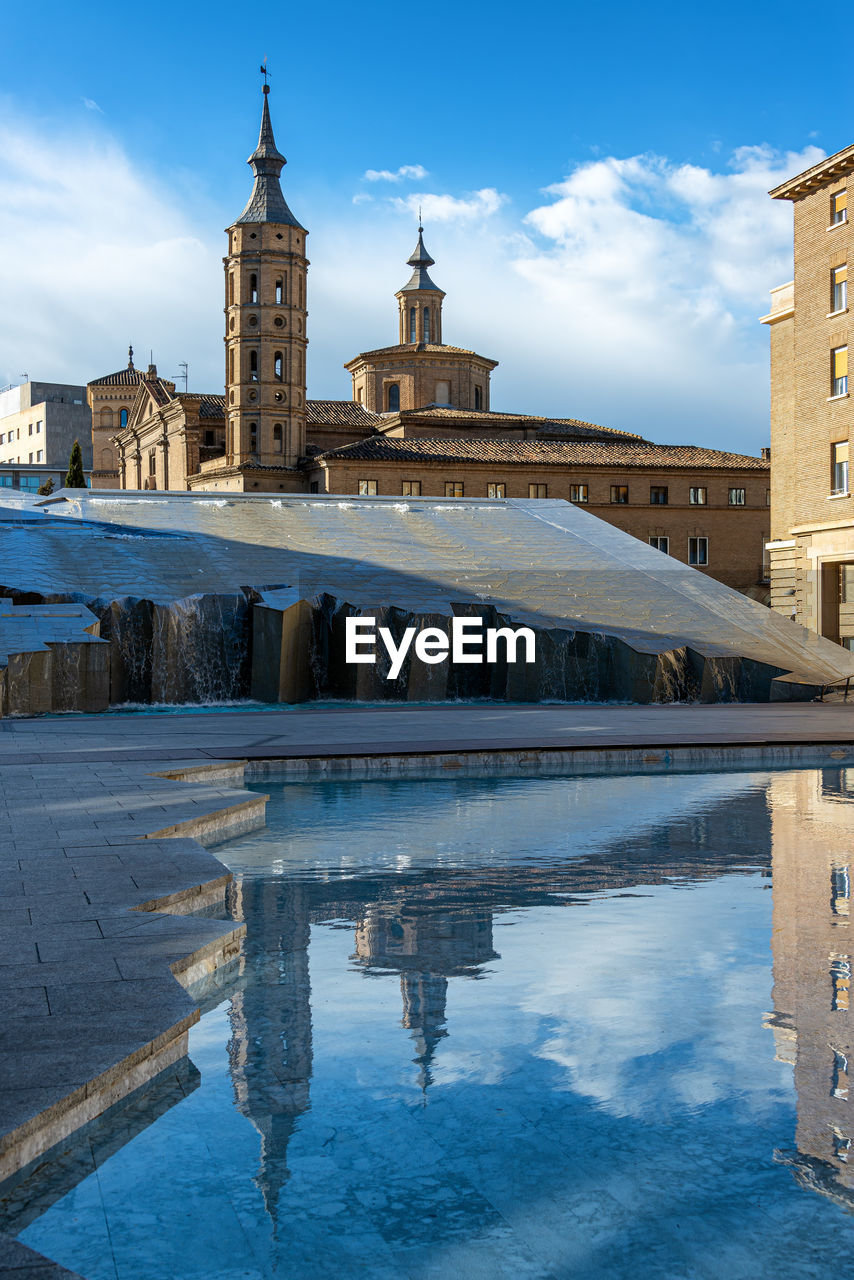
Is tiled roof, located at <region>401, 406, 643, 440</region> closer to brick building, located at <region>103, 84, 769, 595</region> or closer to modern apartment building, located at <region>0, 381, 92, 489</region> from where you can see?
brick building, located at <region>103, 84, 769, 595</region>

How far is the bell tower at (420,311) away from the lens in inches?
3017

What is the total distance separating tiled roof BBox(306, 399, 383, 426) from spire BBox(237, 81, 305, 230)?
9.28 metres

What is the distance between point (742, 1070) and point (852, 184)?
30.2 meters

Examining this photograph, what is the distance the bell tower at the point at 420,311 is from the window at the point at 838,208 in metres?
46.8

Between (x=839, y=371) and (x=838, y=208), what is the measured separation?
13.3 ft

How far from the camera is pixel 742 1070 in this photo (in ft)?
12.3

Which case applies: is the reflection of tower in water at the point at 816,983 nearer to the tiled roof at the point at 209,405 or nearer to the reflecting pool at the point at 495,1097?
the reflecting pool at the point at 495,1097

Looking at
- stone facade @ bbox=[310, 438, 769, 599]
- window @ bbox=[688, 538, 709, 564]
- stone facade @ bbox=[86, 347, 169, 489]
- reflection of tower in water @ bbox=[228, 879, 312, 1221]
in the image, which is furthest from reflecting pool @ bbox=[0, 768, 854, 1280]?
stone facade @ bbox=[86, 347, 169, 489]

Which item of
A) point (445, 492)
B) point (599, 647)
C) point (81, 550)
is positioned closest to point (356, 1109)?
point (599, 647)

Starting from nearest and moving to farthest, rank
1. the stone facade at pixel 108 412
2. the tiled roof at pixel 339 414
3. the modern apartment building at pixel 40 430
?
1. the tiled roof at pixel 339 414
2. the stone facade at pixel 108 412
3. the modern apartment building at pixel 40 430

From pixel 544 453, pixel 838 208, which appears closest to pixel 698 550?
pixel 544 453

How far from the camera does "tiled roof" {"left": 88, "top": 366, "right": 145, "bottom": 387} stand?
8519cm

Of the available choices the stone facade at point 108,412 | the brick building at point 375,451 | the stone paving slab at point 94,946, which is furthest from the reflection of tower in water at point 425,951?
the stone facade at point 108,412

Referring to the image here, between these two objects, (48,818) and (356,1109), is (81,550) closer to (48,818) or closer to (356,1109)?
(48,818)
